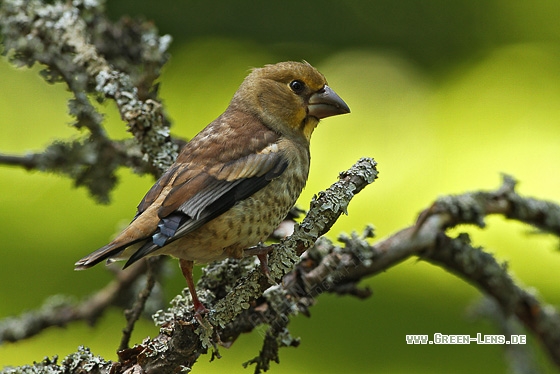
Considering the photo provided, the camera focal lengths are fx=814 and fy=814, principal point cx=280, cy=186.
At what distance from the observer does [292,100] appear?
2816mm

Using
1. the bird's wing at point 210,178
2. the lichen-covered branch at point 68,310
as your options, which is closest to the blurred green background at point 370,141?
the lichen-covered branch at point 68,310

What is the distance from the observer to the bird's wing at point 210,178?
2240 mm

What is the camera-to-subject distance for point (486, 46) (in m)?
5.92

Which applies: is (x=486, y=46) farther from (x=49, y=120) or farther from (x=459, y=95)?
(x=49, y=120)

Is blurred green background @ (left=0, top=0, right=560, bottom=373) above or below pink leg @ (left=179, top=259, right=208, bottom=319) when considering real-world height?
above

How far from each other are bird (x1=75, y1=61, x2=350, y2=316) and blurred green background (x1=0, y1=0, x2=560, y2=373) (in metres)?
0.64

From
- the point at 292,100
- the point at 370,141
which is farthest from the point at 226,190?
the point at 370,141

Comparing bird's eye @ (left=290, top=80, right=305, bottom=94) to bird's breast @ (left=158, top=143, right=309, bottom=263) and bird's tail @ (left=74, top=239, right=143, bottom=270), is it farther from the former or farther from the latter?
bird's tail @ (left=74, top=239, right=143, bottom=270)

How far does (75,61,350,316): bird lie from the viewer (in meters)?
2.22

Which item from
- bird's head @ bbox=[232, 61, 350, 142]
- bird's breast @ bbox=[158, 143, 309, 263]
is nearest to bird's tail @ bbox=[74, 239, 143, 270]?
bird's breast @ bbox=[158, 143, 309, 263]

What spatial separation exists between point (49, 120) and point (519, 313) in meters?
3.49

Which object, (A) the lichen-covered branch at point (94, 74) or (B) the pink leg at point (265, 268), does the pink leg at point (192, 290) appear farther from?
(A) the lichen-covered branch at point (94, 74)

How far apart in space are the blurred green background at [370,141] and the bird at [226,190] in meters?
0.64

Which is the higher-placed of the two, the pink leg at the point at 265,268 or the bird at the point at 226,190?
the bird at the point at 226,190
